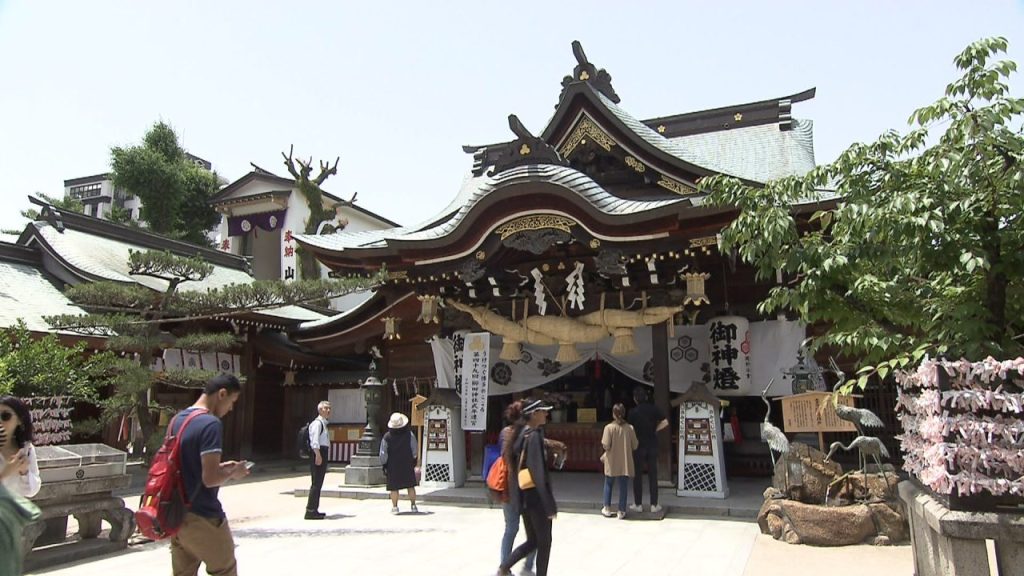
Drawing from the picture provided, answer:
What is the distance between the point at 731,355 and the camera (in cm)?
1052

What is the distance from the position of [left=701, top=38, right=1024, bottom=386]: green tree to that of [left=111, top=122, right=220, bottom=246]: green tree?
98.7 ft

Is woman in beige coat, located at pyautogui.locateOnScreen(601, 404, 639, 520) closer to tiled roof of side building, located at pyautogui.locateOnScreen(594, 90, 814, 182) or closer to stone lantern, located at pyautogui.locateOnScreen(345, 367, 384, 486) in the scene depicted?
stone lantern, located at pyautogui.locateOnScreen(345, 367, 384, 486)

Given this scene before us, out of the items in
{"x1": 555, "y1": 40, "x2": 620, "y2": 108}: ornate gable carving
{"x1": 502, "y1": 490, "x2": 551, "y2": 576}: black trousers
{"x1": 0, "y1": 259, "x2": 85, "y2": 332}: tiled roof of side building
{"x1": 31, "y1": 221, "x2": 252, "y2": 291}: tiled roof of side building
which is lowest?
{"x1": 502, "y1": 490, "x2": 551, "y2": 576}: black trousers

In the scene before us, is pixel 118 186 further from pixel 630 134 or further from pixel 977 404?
pixel 977 404

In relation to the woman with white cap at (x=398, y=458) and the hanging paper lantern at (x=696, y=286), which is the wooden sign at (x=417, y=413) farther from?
the hanging paper lantern at (x=696, y=286)

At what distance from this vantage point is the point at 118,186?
97.1 ft

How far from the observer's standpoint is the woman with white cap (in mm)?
9336

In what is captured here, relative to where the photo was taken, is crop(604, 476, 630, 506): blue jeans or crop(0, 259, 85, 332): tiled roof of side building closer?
crop(604, 476, 630, 506): blue jeans

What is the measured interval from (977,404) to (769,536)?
4161 mm

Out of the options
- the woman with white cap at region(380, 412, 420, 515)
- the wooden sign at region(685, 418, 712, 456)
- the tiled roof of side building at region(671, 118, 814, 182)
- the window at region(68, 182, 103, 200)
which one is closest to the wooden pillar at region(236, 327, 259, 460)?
the woman with white cap at region(380, 412, 420, 515)

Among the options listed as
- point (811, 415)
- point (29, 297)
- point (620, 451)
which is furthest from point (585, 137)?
point (29, 297)

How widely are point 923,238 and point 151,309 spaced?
1182cm

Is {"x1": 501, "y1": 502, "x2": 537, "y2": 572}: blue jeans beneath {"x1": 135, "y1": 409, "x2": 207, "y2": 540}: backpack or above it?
beneath

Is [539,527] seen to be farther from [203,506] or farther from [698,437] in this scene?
[698,437]
